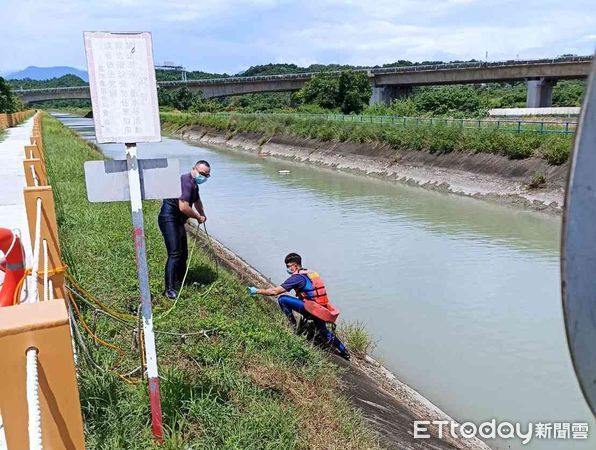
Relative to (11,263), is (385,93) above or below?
above

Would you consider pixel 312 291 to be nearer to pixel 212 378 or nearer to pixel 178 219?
pixel 178 219

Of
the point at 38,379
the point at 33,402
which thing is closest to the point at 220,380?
the point at 38,379

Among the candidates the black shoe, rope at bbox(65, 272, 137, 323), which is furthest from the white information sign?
the black shoe

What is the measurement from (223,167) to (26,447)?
28.7 metres

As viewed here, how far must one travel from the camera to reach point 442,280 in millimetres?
9844

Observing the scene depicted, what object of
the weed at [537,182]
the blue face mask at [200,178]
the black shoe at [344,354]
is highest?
the blue face mask at [200,178]

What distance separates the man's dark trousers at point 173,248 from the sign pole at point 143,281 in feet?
9.27

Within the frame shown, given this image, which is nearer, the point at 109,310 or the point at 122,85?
the point at 122,85

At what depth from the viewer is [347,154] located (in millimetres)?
28672

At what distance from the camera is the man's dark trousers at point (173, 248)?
5.89 meters

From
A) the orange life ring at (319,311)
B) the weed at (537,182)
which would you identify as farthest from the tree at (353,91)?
the orange life ring at (319,311)

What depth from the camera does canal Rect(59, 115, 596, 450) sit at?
6.25m

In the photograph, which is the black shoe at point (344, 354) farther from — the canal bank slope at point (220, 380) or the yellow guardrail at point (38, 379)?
the yellow guardrail at point (38, 379)

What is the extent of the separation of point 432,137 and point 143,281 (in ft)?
72.3
